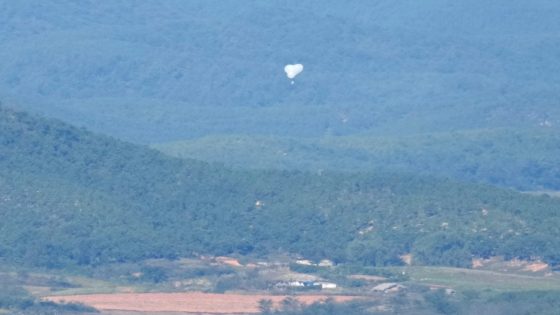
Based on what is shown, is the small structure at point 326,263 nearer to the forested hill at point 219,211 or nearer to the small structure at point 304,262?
the small structure at point 304,262

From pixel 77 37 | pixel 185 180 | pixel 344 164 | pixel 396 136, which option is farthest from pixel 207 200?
pixel 77 37

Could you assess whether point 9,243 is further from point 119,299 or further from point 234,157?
point 234,157

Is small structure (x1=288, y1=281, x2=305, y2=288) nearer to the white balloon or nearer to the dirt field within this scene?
the dirt field

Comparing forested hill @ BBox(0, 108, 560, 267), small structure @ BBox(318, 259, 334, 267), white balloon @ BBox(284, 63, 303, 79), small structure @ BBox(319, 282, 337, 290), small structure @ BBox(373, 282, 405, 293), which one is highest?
white balloon @ BBox(284, 63, 303, 79)

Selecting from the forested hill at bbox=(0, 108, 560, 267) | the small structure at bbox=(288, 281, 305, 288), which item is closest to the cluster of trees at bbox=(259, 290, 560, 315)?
the small structure at bbox=(288, 281, 305, 288)

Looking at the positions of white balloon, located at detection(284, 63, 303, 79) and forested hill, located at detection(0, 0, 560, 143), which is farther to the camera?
white balloon, located at detection(284, 63, 303, 79)

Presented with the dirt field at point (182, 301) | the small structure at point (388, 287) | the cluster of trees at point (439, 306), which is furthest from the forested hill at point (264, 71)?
the cluster of trees at point (439, 306)
